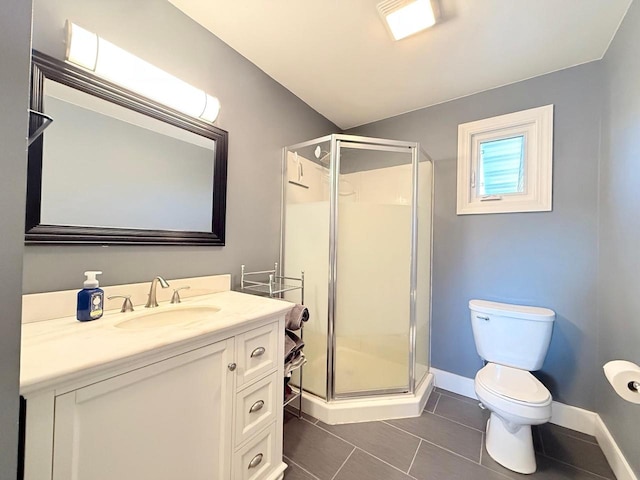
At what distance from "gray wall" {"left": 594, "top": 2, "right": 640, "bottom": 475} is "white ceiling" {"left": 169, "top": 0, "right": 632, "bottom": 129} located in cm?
23

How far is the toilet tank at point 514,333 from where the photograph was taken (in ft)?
5.25

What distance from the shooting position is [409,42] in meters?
1.54

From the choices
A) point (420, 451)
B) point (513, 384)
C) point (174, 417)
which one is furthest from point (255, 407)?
point (513, 384)

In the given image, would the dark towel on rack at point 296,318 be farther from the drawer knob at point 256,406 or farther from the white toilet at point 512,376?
the white toilet at point 512,376

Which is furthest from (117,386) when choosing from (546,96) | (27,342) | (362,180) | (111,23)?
(546,96)

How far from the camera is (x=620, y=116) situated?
54.1 inches

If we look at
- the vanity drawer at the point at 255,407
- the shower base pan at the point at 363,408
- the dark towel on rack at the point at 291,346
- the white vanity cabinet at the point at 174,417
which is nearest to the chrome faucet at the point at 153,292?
the white vanity cabinet at the point at 174,417

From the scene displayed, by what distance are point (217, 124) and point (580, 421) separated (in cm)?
293

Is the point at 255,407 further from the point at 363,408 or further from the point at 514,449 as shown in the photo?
the point at 514,449

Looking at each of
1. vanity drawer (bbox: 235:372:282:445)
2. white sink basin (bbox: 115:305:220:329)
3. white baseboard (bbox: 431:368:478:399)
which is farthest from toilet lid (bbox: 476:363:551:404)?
white sink basin (bbox: 115:305:220:329)

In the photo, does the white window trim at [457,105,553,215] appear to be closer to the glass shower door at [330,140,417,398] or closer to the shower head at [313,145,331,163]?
the glass shower door at [330,140,417,398]

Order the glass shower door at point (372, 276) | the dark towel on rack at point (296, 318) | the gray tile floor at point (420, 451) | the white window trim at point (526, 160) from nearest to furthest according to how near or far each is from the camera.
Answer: the gray tile floor at point (420, 451), the dark towel on rack at point (296, 318), the white window trim at point (526, 160), the glass shower door at point (372, 276)

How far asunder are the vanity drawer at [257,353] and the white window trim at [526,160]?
174 cm

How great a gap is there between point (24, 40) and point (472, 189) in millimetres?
2338
